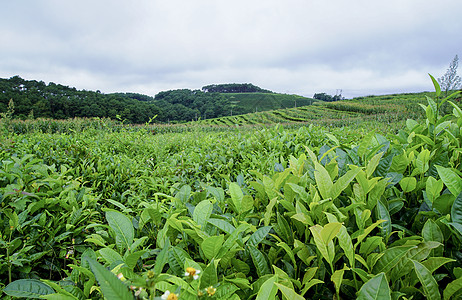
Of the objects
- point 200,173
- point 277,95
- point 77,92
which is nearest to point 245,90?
point 277,95

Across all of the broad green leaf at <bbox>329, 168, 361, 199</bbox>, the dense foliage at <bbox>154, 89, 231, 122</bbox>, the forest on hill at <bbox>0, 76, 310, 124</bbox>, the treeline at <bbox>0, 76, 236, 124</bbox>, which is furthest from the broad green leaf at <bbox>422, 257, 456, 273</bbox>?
the dense foliage at <bbox>154, 89, 231, 122</bbox>

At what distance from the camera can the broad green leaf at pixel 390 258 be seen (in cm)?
77

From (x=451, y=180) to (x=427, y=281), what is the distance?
1.58ft

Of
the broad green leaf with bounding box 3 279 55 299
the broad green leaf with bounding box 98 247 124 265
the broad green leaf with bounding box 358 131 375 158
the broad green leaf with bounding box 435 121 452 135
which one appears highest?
the broad green leaf with bounding box 435 121 452 135

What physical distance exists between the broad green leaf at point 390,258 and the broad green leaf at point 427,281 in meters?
0.05

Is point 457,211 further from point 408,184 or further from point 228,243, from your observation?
point 228,243

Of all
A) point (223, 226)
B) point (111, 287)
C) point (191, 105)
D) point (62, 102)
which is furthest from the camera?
point (191, 105)

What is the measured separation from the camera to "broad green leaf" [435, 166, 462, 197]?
940 mm

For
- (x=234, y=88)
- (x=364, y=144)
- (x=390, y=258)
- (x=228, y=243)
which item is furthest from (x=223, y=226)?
(x=234, y=88)

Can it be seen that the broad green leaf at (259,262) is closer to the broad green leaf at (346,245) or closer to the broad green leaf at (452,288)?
the broad green leaf at (346,245)

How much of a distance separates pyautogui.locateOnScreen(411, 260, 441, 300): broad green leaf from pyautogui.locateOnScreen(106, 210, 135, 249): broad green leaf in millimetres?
990

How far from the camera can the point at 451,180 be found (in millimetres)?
959

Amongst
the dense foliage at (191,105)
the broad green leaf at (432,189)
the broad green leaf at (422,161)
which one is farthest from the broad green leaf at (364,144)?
the dense foliage at (191,105)

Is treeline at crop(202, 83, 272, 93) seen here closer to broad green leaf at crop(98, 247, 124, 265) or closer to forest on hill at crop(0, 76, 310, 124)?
forest on hill at crop(0, 76, 310, 124)
